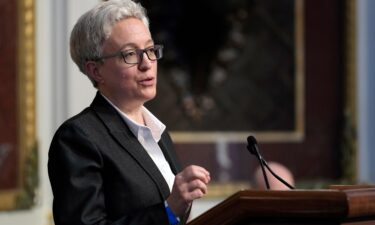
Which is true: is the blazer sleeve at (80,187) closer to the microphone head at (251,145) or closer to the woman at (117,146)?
the woman at (117,146)

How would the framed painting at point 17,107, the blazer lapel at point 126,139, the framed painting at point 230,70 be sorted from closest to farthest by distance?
the blazer lapel at point 126,139
the framed painting at point 17,107
the framed painting at point 230,70

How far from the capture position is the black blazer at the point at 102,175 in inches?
81.5

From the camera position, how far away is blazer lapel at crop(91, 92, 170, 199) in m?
2.22

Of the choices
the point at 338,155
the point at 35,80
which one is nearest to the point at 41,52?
the point at 35,80

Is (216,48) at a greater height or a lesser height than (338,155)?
greater

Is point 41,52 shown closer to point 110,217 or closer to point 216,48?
point 216,48

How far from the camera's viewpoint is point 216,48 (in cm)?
Answer: 555

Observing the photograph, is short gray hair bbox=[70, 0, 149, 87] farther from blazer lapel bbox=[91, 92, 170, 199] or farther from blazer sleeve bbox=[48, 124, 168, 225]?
blazer sleeve bbox=[48, 124, 168, 225]

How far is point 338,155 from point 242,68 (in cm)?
103

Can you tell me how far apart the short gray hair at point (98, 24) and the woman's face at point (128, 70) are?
0.05ft

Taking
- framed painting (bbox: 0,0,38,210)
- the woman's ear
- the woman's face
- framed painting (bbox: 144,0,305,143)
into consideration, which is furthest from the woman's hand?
framed painting (bbox: 144,0,305,143)

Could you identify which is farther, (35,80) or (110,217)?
(35,80)

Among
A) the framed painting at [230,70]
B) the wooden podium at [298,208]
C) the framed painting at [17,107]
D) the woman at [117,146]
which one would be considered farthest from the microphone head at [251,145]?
the framed painting at [230,70]

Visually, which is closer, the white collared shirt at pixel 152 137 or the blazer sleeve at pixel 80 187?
the blazer sleeve at pixel 80 187
